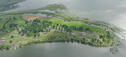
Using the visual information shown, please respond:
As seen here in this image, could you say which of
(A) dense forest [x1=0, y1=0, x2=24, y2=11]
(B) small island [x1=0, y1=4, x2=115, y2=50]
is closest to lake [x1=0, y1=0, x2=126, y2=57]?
(B) small island [x1=0, y1=4, x2=115, y2=50]

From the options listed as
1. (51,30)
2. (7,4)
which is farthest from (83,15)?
(7,4)

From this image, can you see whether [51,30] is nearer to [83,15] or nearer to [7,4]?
[83,15]

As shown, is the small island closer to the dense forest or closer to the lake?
the lake

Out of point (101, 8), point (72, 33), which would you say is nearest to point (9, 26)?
point (72, 33)

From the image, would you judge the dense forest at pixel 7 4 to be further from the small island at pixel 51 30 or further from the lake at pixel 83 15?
the small island at pixel 51 30

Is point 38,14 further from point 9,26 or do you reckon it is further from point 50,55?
point 50,55
